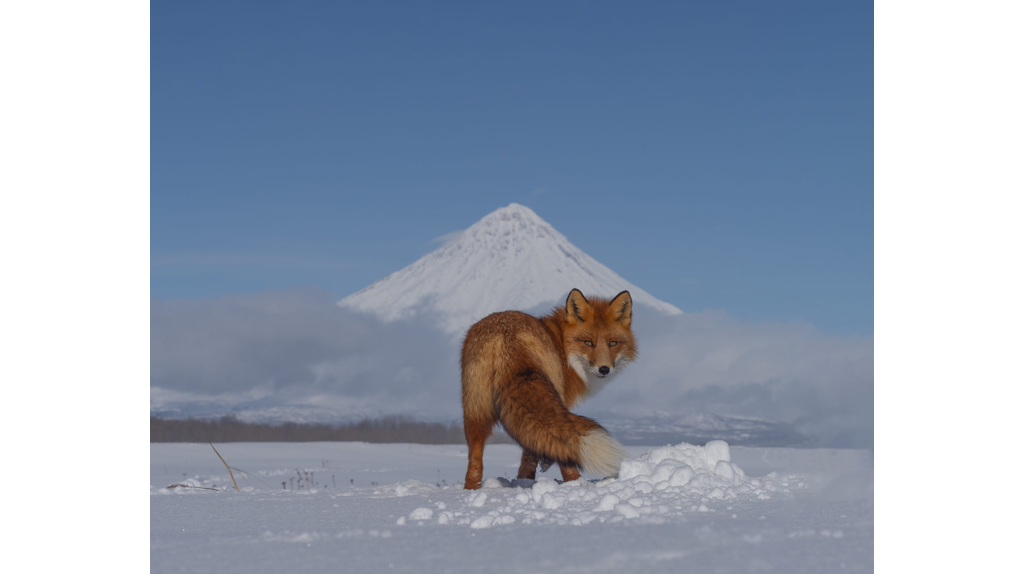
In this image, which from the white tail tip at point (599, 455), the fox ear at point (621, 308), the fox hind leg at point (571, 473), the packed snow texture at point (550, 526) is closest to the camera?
the packed snow texture at point (550, 526)

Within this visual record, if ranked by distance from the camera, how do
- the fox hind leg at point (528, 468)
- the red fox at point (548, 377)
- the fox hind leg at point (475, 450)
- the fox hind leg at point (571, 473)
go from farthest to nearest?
the fox hind leg at point (528, 468) → the fox hind leg at point (475, 450) → the fox hind leg at point (571, 473) → the red fox at point (548, 377)

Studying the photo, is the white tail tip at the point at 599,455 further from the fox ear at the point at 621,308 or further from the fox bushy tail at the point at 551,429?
the fox ear at the point at 621,308

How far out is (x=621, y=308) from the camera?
7.66 m

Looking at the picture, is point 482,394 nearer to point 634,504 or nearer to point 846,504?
point 634,504

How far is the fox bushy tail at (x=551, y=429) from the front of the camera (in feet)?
18.0

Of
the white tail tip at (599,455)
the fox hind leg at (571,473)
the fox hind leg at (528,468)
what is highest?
the white tail tip at (599,455)

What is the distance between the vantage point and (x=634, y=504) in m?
4.47

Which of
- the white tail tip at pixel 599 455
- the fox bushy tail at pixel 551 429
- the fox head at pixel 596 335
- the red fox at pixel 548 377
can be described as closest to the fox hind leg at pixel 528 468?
the red fox at pixel 548 377

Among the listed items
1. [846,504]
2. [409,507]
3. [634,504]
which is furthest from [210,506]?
[846,504]

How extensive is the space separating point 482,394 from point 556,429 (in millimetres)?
1096

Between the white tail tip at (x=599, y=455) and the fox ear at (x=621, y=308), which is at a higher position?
the fox ear at (x=621, y=308)

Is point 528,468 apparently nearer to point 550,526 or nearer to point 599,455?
point 599,455
